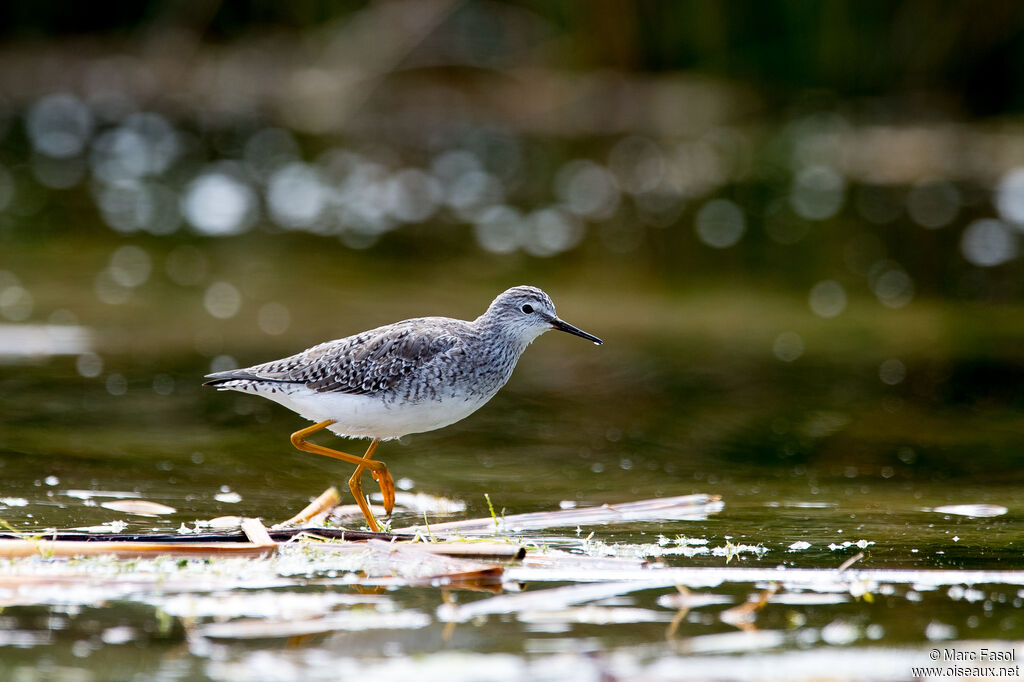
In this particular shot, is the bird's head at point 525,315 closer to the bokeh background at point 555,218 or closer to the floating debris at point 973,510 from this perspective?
the bokeh background at point 555,218

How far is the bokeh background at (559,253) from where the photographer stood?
318 inches

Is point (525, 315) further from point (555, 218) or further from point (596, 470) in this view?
point (555, 218)

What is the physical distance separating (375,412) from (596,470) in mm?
1977

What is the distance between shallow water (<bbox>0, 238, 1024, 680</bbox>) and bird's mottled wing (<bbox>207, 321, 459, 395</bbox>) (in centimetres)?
73

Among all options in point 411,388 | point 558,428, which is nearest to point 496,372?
point 411,388

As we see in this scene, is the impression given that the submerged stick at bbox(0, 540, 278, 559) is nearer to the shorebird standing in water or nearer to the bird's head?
the shorebird standing in water

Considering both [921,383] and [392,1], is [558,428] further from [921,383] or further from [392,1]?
[392,1]

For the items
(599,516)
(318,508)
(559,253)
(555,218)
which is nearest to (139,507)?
(318,508)

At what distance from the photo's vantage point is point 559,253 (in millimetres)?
18359

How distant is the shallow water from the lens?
4891 mm

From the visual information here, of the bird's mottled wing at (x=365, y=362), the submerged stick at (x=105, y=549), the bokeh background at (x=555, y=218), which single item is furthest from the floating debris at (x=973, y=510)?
the submerged stick at (x=105, y=549)

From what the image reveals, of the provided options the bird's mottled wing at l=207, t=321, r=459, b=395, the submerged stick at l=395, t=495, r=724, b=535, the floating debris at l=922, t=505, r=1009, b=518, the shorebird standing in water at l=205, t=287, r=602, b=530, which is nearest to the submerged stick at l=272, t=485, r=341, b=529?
the shorebird standing in water at l=205, t=287, r=602, b=530

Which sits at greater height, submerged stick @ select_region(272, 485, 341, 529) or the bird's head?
the bird's head

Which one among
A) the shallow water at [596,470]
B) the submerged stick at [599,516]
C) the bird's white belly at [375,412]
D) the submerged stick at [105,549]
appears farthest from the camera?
the bird's white belly at [375,412]
